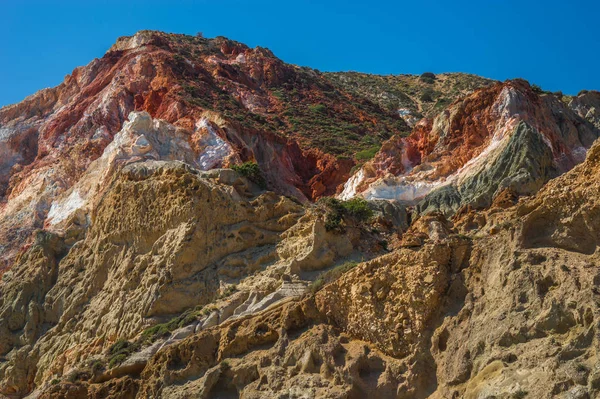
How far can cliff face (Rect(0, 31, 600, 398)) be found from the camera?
14922mm

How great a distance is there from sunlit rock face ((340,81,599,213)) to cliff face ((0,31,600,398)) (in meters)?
0.12

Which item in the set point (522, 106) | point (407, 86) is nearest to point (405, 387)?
point (522, 106)

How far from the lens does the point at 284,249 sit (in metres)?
24.1

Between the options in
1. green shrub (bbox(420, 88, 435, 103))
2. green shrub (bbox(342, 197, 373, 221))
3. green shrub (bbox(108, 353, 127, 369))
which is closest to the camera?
green shrub (bbox(108, 353, 127, 369))

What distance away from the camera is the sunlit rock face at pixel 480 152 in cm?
3278

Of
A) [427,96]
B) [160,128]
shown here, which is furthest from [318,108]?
[160,128]

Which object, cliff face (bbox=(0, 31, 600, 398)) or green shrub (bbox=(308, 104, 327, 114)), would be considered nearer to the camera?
cliff face (bbox=(0, 31, 600, 398))

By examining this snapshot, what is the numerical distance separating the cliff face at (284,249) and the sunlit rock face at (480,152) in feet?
0.39

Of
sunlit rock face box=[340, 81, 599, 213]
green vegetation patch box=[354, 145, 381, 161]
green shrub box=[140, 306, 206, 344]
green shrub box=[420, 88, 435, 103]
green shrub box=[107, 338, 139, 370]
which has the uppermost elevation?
green shrub box=[420, 88, 435, 103]

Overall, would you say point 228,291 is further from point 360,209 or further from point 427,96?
point 427,96

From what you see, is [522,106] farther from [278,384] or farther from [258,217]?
[278,384]

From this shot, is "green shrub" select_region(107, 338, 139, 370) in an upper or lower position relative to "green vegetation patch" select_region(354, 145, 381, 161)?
lower

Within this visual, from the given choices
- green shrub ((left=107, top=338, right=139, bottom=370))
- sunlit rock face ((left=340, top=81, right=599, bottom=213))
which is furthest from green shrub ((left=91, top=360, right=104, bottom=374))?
sunlit rock face ((left=340, top=81, right=599, bottom=213))

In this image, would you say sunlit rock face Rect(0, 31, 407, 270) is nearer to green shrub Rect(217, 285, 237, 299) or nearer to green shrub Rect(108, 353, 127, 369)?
green shrub Rect(217, 285, 237, 299)
